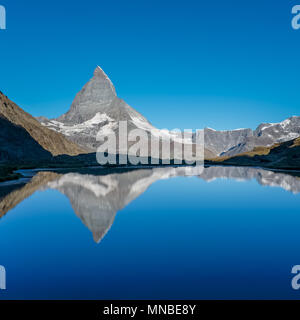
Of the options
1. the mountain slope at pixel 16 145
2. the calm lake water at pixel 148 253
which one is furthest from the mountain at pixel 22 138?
the calm lake water at pixel 148 253

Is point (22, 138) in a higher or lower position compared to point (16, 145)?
higher

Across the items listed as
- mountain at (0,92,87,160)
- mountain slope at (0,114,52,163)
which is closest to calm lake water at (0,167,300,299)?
mountain slope at (0,114,52,163)

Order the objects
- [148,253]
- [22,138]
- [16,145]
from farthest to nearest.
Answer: [22,138]
[16,145]
[148,253]

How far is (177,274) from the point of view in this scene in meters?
7.87

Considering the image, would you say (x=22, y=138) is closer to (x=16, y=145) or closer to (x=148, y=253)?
(x=16, y=145)

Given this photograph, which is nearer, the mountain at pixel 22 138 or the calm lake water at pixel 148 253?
the calm lake water at pixel 148 253

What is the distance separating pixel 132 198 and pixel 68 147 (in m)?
143

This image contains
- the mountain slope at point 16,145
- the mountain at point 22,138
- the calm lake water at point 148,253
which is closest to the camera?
the calm lake water at point 148,253

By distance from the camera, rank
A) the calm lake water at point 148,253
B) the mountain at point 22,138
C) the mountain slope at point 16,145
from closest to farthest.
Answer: the calm lake water at point 148,253
the mountain slope at point 16,145
the mountain at point 22,138

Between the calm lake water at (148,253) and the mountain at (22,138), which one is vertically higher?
the mountain at (22,138)

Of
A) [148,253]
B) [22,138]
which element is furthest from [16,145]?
[148,253]

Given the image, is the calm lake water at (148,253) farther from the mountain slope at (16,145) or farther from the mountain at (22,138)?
the mountain at (22,138)

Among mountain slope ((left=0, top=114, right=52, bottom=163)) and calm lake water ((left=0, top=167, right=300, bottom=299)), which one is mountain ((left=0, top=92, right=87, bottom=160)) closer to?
mountain slope ((left=0, top=114, right=52, bottom=163))
